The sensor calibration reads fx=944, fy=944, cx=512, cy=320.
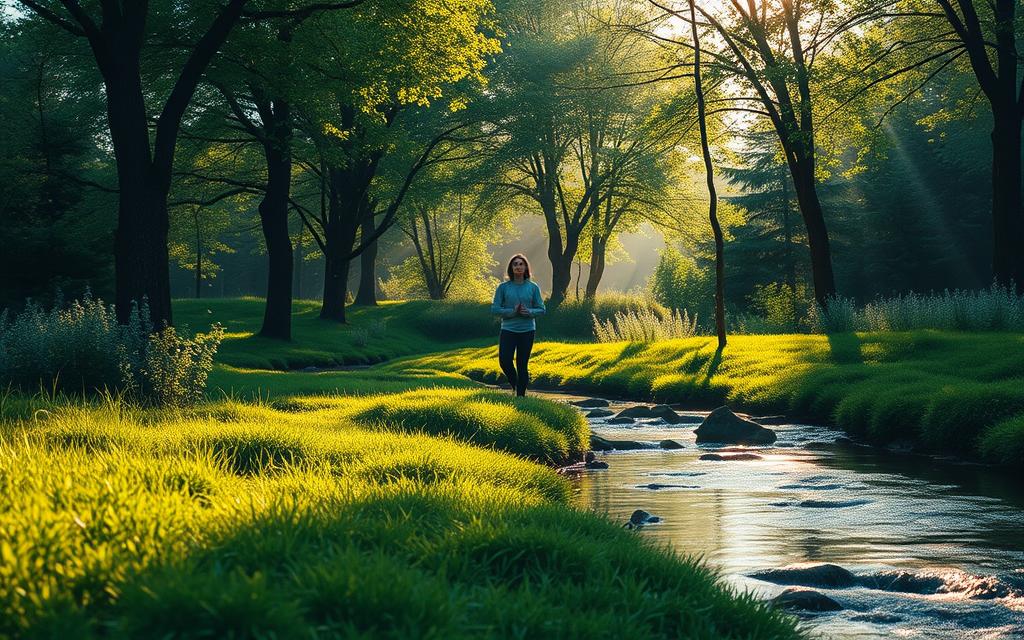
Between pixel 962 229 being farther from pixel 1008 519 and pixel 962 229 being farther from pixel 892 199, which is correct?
pixel 1008 519

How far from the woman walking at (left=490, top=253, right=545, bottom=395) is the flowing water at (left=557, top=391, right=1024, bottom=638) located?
254cm

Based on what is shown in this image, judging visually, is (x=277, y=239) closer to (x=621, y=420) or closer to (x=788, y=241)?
(x=621, y=420)

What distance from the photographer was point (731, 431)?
→ 1440 centimetres

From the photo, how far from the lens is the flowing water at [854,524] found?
6074 mm

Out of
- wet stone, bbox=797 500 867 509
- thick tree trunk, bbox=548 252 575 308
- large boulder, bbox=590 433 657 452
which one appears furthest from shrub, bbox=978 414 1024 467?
thick tree trunk, bbox=548 252 575 308

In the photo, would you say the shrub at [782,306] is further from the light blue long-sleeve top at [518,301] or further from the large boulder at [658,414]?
the light blue long-sleeve top at [518,301]

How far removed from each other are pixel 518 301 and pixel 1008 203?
1341 cm

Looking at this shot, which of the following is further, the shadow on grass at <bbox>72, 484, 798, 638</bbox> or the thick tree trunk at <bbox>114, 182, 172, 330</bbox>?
the thick tree trunk at <bbox>114, 182, 172, 330</bbox>

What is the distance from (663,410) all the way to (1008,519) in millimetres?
9270

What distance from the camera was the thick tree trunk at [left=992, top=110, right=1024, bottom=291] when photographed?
2144 centimetres

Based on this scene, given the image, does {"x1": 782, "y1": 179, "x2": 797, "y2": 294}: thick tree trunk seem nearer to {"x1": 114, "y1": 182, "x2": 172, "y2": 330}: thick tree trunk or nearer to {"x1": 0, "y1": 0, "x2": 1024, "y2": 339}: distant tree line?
{"x1": 0, "y1": 0, "x2": 1024, "y2": 339}: distant tree line

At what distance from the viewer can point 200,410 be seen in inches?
441

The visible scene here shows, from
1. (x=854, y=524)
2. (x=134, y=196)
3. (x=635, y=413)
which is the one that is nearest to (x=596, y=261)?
(x=635, y=413)

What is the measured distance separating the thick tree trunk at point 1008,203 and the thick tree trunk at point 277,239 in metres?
20.1
